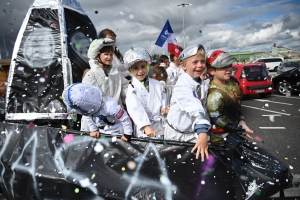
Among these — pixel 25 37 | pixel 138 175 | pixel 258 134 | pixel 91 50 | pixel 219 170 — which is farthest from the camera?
pixel 258 134

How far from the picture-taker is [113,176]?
211cm

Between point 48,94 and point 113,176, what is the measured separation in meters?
2.12

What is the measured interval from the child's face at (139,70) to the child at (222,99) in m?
0.61

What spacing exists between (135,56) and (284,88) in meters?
10.4

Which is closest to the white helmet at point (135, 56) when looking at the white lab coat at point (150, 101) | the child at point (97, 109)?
the white lab coat at point (150, 101)

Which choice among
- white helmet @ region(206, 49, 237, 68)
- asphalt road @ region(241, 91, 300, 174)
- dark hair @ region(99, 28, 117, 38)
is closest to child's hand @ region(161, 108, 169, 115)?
white helmet @ region(206, 49, 237, 68)

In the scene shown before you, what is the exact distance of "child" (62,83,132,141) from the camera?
84.1 inches

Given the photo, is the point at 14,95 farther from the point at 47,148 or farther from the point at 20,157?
the point at 47,148

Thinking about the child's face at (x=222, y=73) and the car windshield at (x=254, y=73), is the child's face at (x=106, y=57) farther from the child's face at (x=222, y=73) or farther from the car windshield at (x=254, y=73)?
the car windshield at (x=254, y=73)

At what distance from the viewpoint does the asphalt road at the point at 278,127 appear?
434cm

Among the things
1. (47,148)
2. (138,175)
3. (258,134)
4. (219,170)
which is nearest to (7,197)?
(47,148)

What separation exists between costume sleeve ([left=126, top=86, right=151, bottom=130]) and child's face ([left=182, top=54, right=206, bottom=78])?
525 mm

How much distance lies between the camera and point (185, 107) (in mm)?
1938

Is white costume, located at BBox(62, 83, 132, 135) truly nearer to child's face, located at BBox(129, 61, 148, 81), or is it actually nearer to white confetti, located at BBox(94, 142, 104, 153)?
white confetti, located at BBox(94, 142, 104, 153)
